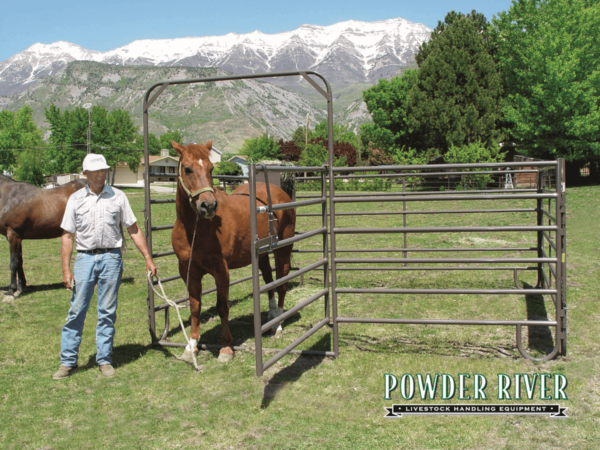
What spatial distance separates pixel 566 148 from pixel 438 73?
10.4m

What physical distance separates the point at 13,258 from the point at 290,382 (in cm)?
588

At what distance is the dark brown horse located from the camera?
8.09 metres

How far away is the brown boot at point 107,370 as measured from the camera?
466cm

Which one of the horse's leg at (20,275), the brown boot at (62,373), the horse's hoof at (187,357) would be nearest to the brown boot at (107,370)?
the brown boot at (62,373)

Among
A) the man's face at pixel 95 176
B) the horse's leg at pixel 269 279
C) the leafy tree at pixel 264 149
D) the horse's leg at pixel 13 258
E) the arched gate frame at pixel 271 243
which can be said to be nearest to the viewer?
the arched gate frame at pixel 271 243

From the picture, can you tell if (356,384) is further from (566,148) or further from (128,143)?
(128,143)

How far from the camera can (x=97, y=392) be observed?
4.33 meters

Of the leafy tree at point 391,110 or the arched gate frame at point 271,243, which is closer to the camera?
the arched gate frame at point 271,243

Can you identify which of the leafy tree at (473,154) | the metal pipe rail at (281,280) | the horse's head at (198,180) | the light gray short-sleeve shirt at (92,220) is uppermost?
the leafy tree at (473,154)

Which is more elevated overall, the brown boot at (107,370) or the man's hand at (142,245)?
the man's hand at (142,245)

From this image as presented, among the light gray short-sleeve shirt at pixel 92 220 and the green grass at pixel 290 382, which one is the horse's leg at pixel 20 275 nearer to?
the green grass at pixel 290 382

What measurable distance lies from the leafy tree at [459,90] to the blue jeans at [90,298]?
3377cm

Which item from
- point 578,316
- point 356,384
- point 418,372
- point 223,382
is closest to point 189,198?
point 223,382

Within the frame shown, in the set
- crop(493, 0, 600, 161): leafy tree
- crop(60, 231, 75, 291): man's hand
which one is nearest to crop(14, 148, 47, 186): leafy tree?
crop(493, 0, 600, 161): leafy tree
